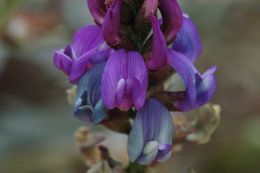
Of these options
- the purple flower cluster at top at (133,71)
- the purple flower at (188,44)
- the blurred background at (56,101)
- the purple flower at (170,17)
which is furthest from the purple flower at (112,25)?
the blurred background at (56,101)

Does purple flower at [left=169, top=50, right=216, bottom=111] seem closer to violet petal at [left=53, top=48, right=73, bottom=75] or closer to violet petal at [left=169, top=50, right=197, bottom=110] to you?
violet petal at [left=169, top=50, right=197, bottom=110]

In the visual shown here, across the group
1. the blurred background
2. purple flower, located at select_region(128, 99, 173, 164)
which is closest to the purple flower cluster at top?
purple flower, located at select_region(128, 99, 173, 164)

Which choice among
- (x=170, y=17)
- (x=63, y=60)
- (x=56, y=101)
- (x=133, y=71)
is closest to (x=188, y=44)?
(x=170, y=17)

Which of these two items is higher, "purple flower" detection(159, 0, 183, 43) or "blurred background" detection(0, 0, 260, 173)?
"purple flower" detection(159, 0, 183, 43)

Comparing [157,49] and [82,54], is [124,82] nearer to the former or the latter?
[157,49]

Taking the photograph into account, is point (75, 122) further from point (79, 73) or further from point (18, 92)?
point (79, 73)

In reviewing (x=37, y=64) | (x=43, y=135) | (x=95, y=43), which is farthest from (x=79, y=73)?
(x=37, y=64)
